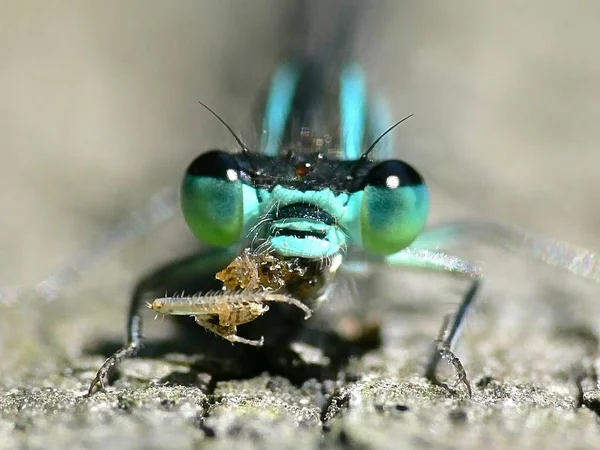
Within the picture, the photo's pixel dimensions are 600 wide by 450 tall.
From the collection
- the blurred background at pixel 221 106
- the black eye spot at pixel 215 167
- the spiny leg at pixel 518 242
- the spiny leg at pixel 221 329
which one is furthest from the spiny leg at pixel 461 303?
the blurred background at pixel 221 106

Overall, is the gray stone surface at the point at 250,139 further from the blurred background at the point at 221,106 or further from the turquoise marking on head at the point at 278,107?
the turquoise marking on head at the point at 278,107

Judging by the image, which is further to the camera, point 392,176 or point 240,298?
point 392,176

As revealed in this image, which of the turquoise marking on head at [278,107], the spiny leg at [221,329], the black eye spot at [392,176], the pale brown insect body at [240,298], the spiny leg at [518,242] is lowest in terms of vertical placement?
the spiny leg at [221,329]

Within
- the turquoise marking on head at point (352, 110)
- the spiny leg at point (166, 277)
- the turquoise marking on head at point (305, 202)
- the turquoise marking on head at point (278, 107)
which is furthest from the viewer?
the turquoise marking on head at point (352, 110)


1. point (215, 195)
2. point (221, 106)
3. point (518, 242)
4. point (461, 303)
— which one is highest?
point (221, 106)

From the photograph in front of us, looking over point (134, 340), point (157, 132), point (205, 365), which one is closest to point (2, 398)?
point (134, 340)

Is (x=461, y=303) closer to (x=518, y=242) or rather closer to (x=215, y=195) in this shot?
(x=518, y=242)

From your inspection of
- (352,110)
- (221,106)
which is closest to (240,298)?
(352,110)

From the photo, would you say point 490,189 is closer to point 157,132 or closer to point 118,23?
point 157,132

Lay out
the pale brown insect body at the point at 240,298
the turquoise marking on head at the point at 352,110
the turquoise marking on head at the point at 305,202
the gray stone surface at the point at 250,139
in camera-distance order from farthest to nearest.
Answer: the turquoise marking on head at the point at 352,110 < the turquoise marking on head at the point at 305,202 < the pale brown insect body at the point at 240,298 < the gray stone surface at the point at 250,139
